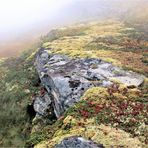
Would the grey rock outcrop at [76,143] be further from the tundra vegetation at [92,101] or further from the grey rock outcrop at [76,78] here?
the grey rock outcrop at [76,78]

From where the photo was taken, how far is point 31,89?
4647cm

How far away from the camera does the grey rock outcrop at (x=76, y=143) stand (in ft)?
71.2

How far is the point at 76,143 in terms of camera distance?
2194cm

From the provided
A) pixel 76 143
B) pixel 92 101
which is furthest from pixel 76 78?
pixel 76 143

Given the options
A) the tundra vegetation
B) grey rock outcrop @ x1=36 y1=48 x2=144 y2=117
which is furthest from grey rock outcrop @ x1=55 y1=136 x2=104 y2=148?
grey rock outcrop @ x1=36 y1=48 x2=144 y2=117

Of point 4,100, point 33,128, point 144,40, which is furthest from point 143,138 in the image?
point 144,40

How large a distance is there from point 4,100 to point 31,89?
3715mm

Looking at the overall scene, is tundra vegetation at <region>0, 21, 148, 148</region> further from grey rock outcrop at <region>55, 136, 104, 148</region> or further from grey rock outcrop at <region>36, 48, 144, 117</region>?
grey rock outcrop at <region>36, 48, 144, 117</region>

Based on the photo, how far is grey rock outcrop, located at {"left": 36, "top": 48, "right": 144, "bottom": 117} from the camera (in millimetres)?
33250

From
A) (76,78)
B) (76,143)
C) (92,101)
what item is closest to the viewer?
(76,143)

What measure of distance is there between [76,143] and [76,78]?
45.9 feet

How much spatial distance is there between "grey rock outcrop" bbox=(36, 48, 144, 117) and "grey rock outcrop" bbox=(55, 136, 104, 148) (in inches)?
396

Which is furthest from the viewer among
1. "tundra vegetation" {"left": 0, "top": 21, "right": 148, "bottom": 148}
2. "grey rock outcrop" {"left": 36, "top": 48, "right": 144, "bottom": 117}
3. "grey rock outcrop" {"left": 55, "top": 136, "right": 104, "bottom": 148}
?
"grey rock outcrop" {"left": 36, "top": 48, "right": 144, "bottom": 117}

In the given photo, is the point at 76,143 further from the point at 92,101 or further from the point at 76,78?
the point at 76,78
